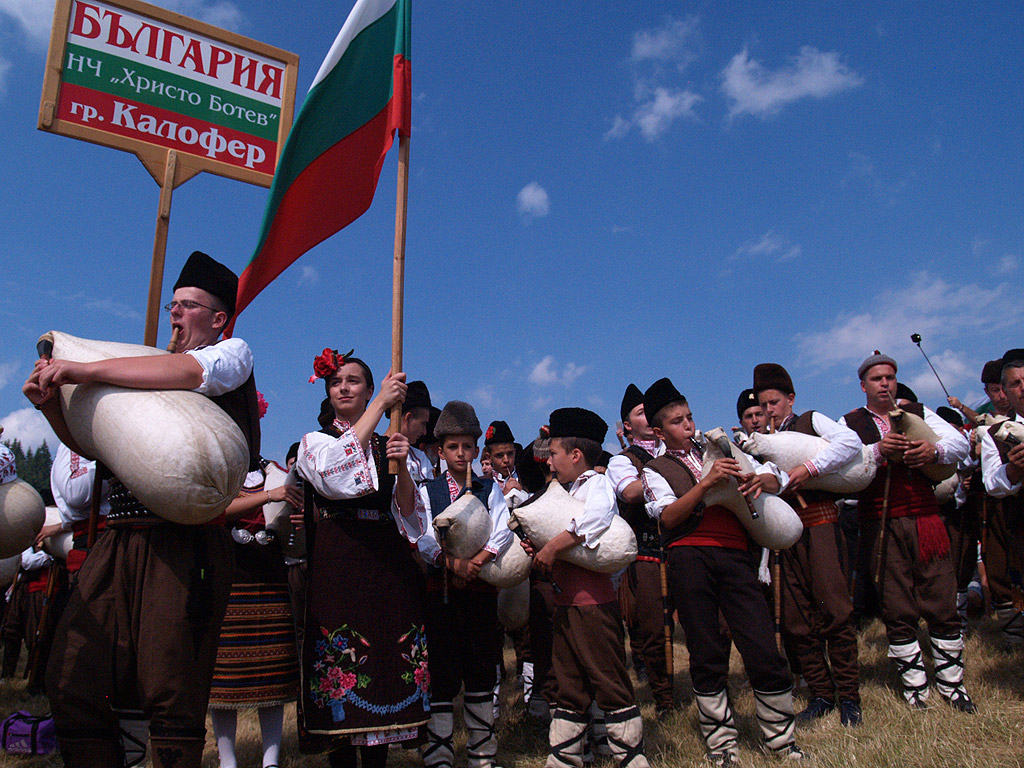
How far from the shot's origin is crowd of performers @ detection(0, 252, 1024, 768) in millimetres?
2498

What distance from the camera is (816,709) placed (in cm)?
446

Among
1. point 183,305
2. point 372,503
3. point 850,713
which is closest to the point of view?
point 183,305

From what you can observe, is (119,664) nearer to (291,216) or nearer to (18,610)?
(291,216)

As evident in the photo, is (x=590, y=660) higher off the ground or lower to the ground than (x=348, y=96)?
lower

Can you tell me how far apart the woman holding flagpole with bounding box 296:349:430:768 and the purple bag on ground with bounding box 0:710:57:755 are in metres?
2.30

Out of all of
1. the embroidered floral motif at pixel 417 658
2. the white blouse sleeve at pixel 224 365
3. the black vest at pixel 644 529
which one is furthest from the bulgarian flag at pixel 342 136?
the black vest at pixel 644 529

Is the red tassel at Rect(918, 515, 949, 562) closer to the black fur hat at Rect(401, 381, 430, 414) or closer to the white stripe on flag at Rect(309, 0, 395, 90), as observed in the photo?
the black fur hat at Rect(401, 381, 430, 414)

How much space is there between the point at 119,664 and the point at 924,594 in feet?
14.7

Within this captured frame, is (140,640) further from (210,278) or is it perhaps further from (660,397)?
(660,397)

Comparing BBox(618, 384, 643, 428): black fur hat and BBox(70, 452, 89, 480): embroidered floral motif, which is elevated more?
BBox(618, 384, 643, 428): black fur hat

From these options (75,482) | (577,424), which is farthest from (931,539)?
(75,482)

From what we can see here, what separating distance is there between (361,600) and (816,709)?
10.1 feet

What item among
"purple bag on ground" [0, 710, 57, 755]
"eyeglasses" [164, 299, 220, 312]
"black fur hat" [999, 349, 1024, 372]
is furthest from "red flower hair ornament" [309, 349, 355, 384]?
"black fur hat" [999, 349, 1024, 372]

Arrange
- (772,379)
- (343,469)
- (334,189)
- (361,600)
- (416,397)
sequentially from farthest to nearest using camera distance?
(416,397)
(772,379)
(334,189)
(361,600)
(343,469)
